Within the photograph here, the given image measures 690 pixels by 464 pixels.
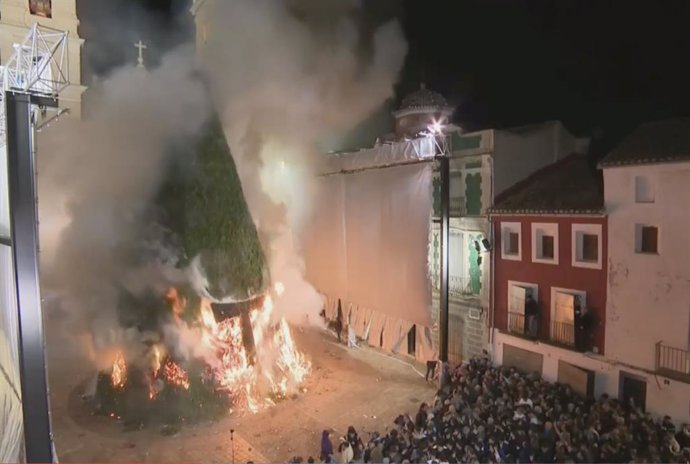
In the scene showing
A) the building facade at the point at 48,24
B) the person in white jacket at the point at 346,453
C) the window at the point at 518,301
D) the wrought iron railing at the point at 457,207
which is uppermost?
the building facade at the point at 48,24

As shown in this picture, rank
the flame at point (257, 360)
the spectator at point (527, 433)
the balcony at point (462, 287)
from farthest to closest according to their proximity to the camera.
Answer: the balcony at point (462, 287)
the flame at point (257, 360)
the spectator at point (527, 433)

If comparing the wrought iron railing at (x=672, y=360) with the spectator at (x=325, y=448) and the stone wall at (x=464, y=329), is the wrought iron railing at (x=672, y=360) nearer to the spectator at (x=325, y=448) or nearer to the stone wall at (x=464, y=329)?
the stone wall at (x=464, y=329)

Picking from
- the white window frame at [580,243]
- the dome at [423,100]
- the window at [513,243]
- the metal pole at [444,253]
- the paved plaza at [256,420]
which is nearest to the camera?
A: the paved plaza at [256,420]

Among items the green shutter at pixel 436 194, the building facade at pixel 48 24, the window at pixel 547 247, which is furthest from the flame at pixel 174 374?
the building facade at pixel 48 24

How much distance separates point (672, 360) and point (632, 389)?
1425 millimetres

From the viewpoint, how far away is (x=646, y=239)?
13.6 meters

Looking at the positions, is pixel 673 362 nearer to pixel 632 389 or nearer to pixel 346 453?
pixel 632 389

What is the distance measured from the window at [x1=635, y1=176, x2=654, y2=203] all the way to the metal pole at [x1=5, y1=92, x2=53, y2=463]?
13724 mm

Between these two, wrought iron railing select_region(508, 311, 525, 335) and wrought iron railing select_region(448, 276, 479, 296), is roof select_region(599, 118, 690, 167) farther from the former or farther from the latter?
wrought iron railing select_region(448, 276, 479, 296)

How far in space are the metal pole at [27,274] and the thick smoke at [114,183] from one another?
752 cm

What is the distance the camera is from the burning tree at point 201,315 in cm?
1497

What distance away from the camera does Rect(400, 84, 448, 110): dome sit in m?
23.1

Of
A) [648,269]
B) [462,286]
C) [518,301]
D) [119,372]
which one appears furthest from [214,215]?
[648,269]

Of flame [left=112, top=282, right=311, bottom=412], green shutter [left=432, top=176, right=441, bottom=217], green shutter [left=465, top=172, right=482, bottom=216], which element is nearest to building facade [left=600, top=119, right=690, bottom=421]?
green shutter [left=465, top=172, right=482, bottom=216]
